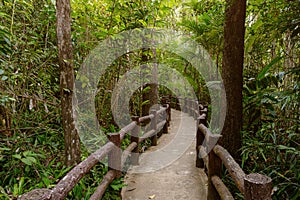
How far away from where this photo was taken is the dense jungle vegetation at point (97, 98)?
9.47 feet

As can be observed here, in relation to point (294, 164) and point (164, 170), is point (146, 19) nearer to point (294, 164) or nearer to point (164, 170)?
point (164, 170)

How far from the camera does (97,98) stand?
517 cm

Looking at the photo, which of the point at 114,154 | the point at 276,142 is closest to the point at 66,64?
the point at 114,154

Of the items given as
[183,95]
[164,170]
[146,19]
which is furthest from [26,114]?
[183,95]

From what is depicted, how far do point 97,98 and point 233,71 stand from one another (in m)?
2.91

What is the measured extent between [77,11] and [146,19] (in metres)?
1.30

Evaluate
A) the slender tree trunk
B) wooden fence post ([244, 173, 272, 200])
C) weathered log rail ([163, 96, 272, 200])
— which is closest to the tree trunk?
weathered log rail ([163, 96, 272, 200])

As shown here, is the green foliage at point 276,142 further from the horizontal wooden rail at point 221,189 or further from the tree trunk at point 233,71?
the horizontal wooden rail at point 221,189

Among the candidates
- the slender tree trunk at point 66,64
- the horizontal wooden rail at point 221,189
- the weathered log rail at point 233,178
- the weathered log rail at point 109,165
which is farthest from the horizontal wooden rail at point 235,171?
the slender tree trunk at point 66,64

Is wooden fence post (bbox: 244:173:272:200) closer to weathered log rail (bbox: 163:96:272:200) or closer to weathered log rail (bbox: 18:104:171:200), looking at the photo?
weathered log rail (bbox: 163:96:272:200)

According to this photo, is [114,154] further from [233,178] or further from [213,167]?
[233,178]

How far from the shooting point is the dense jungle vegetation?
9.47 feet

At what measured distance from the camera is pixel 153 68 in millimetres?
6816

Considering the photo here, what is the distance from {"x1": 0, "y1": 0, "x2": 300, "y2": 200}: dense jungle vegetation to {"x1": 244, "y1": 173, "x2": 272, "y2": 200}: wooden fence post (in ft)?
4.02
